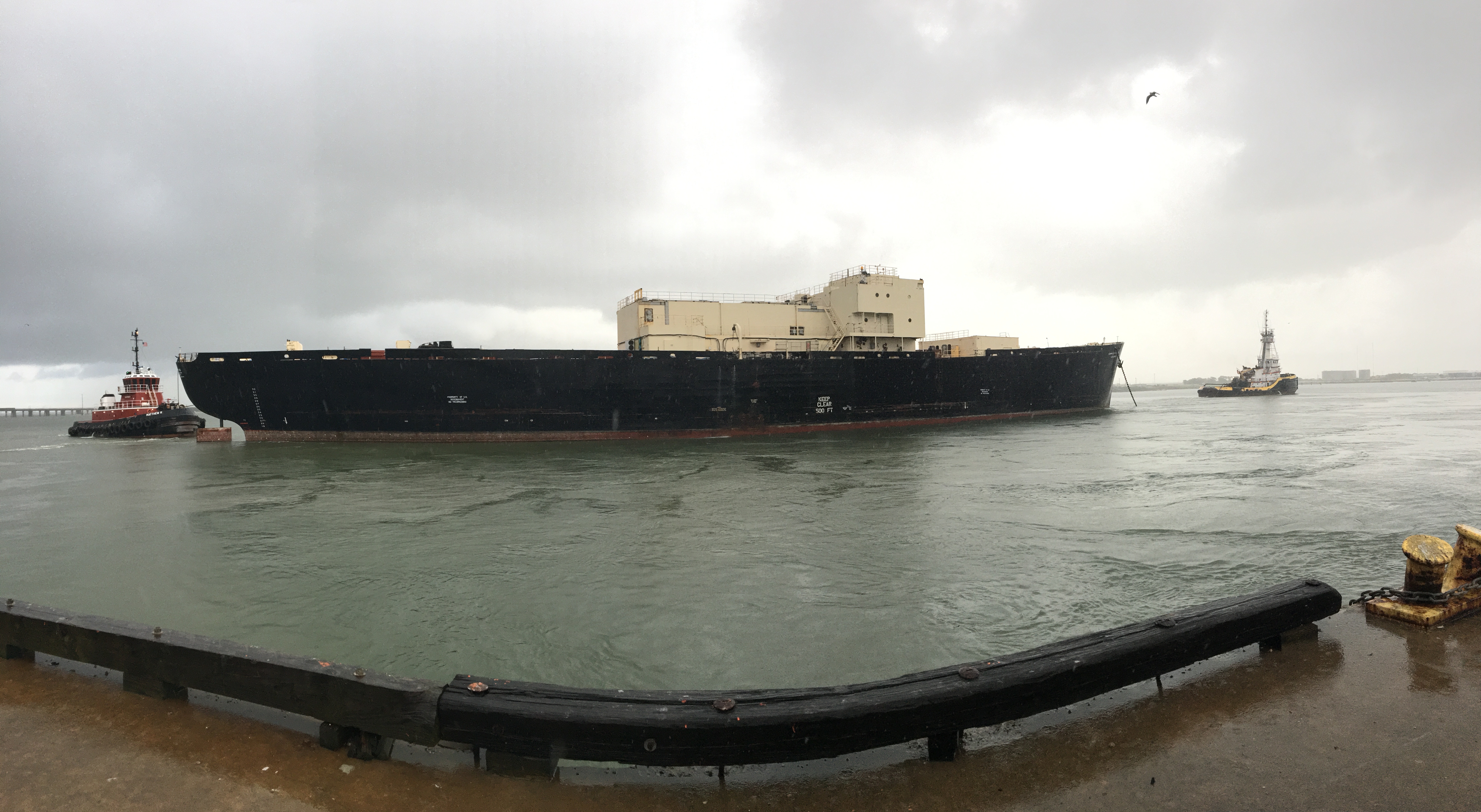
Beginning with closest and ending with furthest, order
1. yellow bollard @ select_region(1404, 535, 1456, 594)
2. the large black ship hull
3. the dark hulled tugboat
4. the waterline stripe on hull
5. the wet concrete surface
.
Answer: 1. the wet concrete surface
2. yellow bollard @ select_region(1404, 535, 1456, 594)
3. the large black ship hull
4. the waterline stripe on hull
5. the dark hulled tugboat

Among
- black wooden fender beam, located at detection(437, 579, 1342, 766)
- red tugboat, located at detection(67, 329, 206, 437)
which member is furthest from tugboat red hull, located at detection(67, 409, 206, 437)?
black wooden fender beam, located at detection(437, 579, 1342, 766)

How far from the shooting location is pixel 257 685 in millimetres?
→ 2822

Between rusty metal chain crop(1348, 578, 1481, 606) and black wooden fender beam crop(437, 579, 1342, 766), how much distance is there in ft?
8.00

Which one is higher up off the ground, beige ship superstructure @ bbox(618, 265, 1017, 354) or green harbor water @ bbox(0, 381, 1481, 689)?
Answer: beige ship superstructure @ bbox(618, 265, 1017, 354)

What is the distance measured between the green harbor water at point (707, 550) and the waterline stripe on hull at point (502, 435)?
4396 mm

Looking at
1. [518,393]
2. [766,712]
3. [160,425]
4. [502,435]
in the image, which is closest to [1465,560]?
[766,712]

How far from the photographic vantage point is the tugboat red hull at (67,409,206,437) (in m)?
30.8

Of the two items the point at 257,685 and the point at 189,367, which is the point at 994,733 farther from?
the point at 189,367

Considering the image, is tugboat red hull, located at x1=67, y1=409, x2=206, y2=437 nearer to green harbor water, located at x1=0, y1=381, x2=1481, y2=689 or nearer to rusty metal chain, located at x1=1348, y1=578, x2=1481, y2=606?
green harbor water, located at x1=0, y1=381, x2=1481, y2=689

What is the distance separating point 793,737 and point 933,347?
29.0 m

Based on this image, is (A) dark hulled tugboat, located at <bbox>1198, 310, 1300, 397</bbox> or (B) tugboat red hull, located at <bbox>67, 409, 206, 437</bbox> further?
(A) dark hulled tugboat, located at <bbox>1198, 310, 1300, 397</bbox>

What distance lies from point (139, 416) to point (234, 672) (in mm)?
42105

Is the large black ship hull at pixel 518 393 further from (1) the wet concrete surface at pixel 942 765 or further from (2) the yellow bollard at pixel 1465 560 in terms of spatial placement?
(2) the yellow bollard at pixel 1465 560

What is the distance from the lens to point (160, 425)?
3078 centimetres
